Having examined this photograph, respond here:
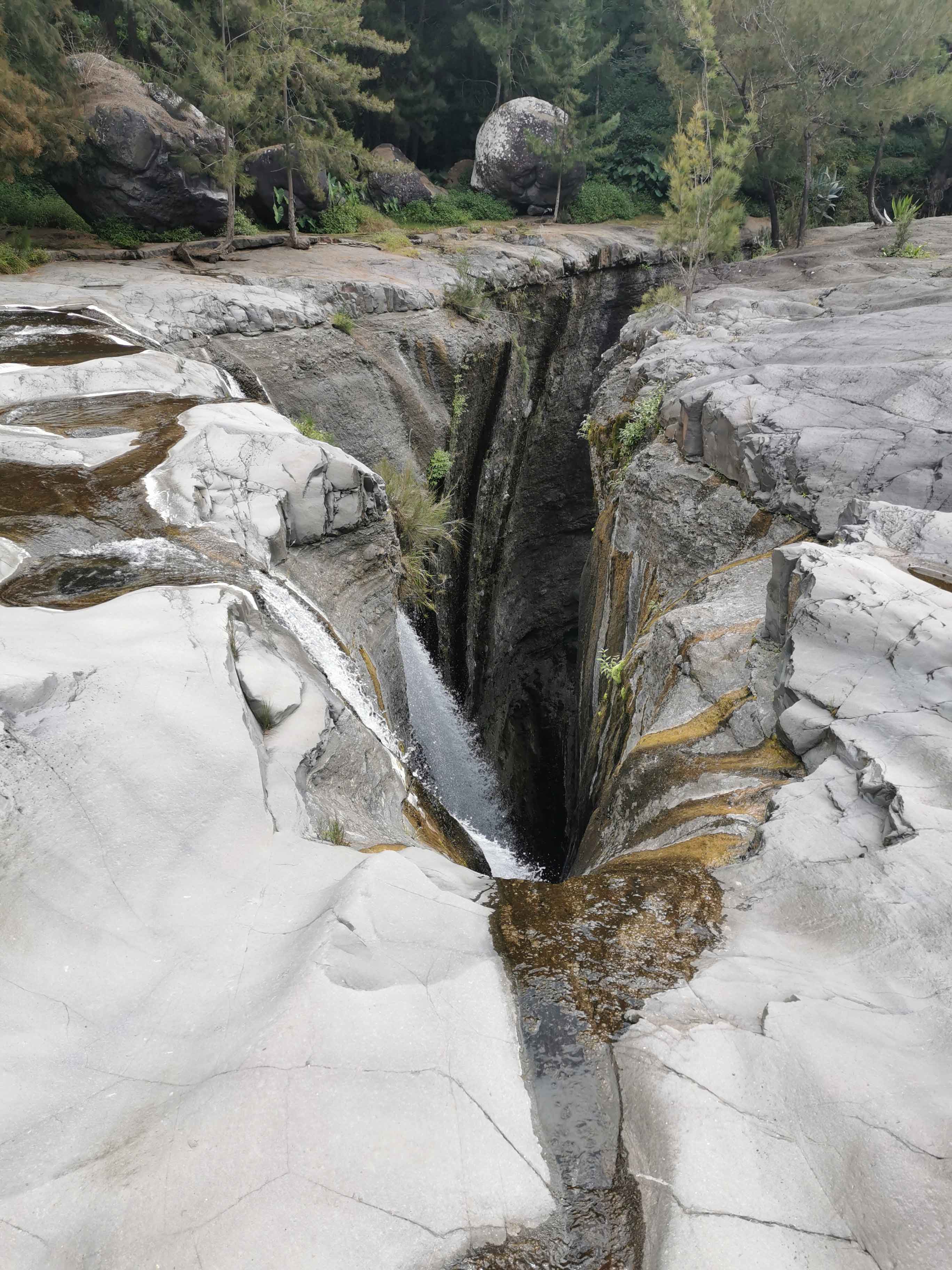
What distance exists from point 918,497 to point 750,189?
22.7 metres

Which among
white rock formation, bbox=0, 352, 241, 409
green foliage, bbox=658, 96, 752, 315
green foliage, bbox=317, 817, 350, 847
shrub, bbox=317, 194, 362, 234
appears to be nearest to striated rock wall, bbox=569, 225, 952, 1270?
green foliage, bbox=317, 817, 350, 847

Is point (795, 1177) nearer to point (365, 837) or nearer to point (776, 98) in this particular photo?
point (365, 837)

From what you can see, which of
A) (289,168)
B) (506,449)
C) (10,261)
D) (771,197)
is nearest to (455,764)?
(506,449)

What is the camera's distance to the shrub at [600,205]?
856 inches

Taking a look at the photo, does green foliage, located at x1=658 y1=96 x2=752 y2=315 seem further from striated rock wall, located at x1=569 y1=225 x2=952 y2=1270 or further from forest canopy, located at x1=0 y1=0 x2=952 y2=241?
striated rock wall, located at x1=569 y1=225 x2=952 y2=1270

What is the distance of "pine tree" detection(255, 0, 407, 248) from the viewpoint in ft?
37.7

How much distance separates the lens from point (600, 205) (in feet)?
72.6

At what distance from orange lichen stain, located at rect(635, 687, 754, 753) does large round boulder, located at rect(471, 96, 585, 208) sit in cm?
2053

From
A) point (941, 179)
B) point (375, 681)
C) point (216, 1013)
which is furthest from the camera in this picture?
point (941, 179)

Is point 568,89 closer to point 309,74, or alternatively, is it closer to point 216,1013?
point 309,74

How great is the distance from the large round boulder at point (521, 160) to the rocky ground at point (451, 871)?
657 inches

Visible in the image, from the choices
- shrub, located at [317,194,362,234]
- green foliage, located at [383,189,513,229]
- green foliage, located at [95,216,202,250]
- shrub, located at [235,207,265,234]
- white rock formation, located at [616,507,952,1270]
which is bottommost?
white rock formation, located at [616,507,952,1270]

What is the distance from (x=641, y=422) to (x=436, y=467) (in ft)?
13.9

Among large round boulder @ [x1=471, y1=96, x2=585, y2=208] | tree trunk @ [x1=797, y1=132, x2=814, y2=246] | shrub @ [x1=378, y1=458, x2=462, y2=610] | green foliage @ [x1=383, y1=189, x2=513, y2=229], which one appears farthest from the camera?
large round boulder @ [x1=471, y1=96, x2=585, y2=208]
